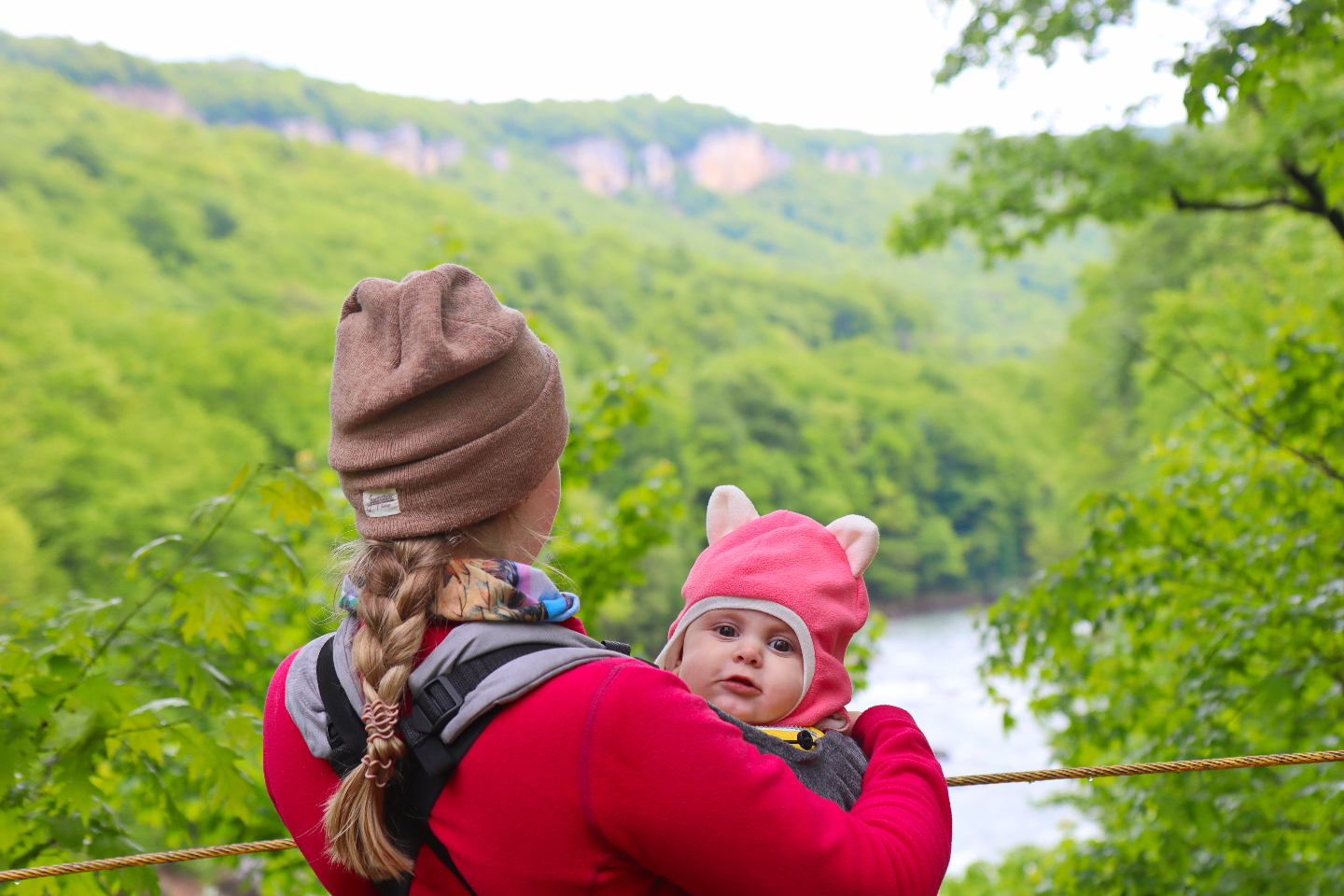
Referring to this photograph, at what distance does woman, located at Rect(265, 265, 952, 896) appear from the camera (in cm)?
102

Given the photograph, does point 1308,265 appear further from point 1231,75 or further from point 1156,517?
point 1231,75

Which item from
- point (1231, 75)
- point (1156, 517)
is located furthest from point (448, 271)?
point (1156, 517)

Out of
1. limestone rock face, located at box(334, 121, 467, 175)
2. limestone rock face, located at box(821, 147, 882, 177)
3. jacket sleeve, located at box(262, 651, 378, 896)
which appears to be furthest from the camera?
limestone rock face, located at box(821, 147, 882, 177)

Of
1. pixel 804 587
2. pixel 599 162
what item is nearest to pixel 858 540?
pixel 804 587

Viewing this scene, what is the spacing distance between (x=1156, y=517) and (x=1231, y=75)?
5.90 ft

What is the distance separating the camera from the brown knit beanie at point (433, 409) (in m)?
1.18

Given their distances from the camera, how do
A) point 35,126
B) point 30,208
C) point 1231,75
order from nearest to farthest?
1. point 1231,75
2. point 30,208
3. point 35,126

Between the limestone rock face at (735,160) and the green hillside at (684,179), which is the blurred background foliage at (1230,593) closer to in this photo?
the green hillside at (684,179)

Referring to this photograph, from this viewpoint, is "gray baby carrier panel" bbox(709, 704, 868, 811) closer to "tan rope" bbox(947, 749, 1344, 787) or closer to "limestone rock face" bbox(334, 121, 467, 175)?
"tan rope" bbox(947, 749, 1344, 787)

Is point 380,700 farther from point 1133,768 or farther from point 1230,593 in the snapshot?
point 1230,593

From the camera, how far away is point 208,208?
54.8 metres

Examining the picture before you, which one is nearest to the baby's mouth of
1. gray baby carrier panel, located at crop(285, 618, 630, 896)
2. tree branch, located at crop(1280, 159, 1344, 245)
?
gray baby carrier panel, located at crop(285, 618, 630, 896)

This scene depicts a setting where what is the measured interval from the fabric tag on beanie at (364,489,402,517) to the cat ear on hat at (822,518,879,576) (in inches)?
27.6

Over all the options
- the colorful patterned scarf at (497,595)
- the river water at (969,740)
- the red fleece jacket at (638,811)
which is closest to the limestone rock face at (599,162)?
the river water at (969,740)
